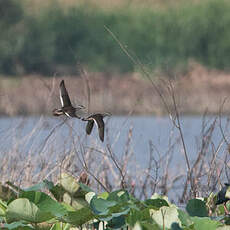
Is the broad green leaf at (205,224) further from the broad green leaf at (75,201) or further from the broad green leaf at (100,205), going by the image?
the broad green leaf at (75,201)

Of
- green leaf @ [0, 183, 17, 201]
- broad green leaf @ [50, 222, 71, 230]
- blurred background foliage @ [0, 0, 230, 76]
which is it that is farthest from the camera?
blurred background foliage @ [0, 0, 230, 76]

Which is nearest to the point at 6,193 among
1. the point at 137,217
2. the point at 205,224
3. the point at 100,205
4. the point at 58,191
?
the point at 58,191

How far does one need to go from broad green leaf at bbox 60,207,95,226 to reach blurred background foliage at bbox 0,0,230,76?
591 inches

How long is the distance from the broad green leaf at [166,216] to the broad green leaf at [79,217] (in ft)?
0.51

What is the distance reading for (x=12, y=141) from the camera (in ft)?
12.9

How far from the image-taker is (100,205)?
73.3 inches

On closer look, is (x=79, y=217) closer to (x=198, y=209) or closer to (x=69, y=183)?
(x=69, y=183)

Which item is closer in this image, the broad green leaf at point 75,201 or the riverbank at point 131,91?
the broad green leaf at point 75,201

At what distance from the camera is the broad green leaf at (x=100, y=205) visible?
184cm

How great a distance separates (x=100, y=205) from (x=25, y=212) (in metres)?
0.20

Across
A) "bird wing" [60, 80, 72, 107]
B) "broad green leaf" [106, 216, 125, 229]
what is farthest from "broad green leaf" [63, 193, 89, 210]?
"bird wing" [60, 80, 72, 107]

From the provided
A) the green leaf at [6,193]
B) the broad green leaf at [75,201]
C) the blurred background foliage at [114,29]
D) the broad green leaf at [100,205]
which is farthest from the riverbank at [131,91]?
the broad green leaf at [100,205]

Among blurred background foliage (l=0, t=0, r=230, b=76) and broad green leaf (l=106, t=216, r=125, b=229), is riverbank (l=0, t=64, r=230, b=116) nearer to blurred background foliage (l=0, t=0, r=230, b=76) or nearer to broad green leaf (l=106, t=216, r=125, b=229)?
blurred background foliage (l=0, t=0, r=230, b=76)

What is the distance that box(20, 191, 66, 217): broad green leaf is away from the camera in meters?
1.85
